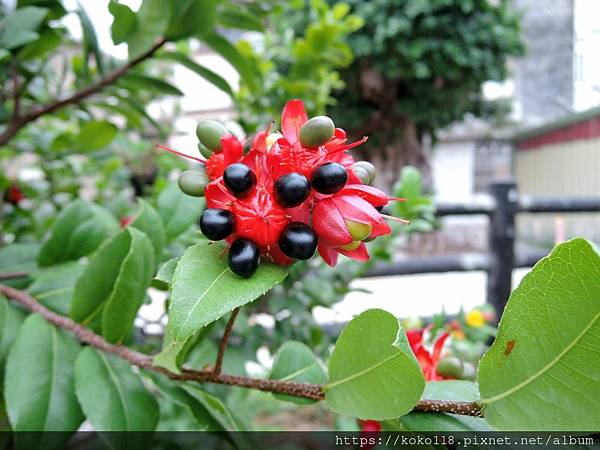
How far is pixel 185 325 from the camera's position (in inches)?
10.7

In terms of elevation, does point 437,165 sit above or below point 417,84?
below

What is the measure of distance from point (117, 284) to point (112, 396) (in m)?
0.10

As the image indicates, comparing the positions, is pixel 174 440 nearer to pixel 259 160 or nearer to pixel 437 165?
pixel 259 160

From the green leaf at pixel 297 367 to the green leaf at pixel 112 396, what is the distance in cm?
13

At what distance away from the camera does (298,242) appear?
302 mm

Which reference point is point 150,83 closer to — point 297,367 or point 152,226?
point 152,226

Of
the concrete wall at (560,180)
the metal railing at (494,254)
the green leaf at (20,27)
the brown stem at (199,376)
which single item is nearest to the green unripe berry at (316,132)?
the brown stem at (199,376)

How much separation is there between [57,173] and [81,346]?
1010 mm

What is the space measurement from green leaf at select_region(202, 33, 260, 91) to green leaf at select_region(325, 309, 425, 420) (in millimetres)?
508

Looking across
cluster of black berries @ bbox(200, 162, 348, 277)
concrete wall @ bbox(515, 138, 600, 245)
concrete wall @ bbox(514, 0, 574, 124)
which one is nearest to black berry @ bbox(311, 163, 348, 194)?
cluster of black berries @ bbox(200, 162, 348, 277)

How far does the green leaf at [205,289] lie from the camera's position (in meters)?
0.27

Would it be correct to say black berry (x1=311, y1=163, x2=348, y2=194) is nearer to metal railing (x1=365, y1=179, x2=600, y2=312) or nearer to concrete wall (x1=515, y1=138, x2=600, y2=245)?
metal railing (x1=365, y1=179, x2=600, y2=312)

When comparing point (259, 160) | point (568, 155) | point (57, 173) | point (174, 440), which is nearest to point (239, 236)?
point (259, 160)

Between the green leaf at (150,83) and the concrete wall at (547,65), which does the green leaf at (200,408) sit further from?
the concrete wall at (547,65)
